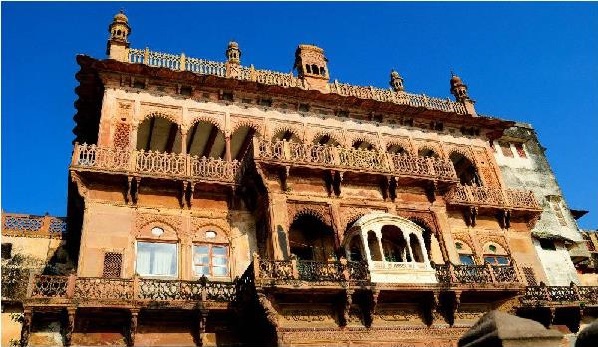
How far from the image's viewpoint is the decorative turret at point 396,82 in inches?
846

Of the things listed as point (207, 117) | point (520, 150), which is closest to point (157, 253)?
point (207, 117)

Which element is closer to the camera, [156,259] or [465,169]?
[156,259]

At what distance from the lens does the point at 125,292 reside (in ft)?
41.1

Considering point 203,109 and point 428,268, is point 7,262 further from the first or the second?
point 428,268

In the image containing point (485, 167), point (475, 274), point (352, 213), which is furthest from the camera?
point (485, 167)

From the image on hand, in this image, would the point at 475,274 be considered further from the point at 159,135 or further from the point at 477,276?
the point at 159,135

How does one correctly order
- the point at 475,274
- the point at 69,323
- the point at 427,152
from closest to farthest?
the point at 69,323 → the point at 475,274 → the point at 427,152

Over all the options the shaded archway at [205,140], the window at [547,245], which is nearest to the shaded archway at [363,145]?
the shaded archway at [205,140]

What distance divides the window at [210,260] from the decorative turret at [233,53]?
7.52 meters

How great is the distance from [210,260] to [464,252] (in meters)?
9.01

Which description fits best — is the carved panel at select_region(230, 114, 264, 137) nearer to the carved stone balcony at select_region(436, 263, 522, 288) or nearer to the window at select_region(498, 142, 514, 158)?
the carved stone balcony at select_region(436, 263, 522, 288)

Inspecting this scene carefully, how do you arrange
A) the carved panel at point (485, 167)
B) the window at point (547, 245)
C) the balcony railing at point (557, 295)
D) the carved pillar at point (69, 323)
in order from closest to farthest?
the carved pillar at point (69, 323) < the balcony railing at point (557, 295) < the carved panel at point (485, 167) < the window at point (547, 245)

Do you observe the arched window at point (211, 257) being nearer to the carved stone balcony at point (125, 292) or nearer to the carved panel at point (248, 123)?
the carved stone balcony at point (125, 292)

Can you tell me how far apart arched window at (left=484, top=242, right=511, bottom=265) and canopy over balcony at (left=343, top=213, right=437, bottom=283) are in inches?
162
